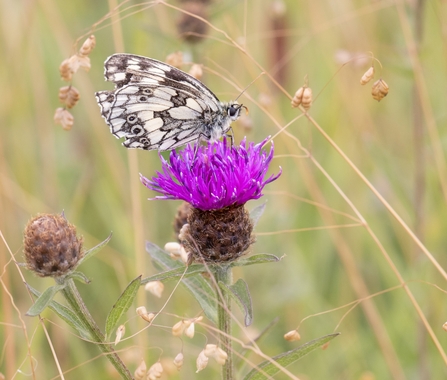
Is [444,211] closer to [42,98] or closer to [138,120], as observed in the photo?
[138,120]

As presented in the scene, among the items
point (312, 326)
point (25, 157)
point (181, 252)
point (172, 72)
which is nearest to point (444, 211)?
point (312, 326)

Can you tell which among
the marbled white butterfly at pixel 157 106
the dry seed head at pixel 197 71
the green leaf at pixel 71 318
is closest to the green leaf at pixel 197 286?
the green leaf at pixel 71 318

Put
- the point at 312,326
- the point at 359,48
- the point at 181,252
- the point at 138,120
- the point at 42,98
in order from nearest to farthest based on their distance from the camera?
the point at 181,252, the point at 138,120, the point at 312,326, the point at 42,98, the point at 359,48

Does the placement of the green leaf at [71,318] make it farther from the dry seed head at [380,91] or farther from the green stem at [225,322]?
the dry seed head at [380,91]

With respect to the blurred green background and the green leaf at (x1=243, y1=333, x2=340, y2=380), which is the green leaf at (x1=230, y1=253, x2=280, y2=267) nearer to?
the green leaf at (x1=243, y1=333, x2=340, y2=380)

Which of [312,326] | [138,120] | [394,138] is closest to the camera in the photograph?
[138,120]

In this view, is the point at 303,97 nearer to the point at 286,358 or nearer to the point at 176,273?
the point at 176,273
